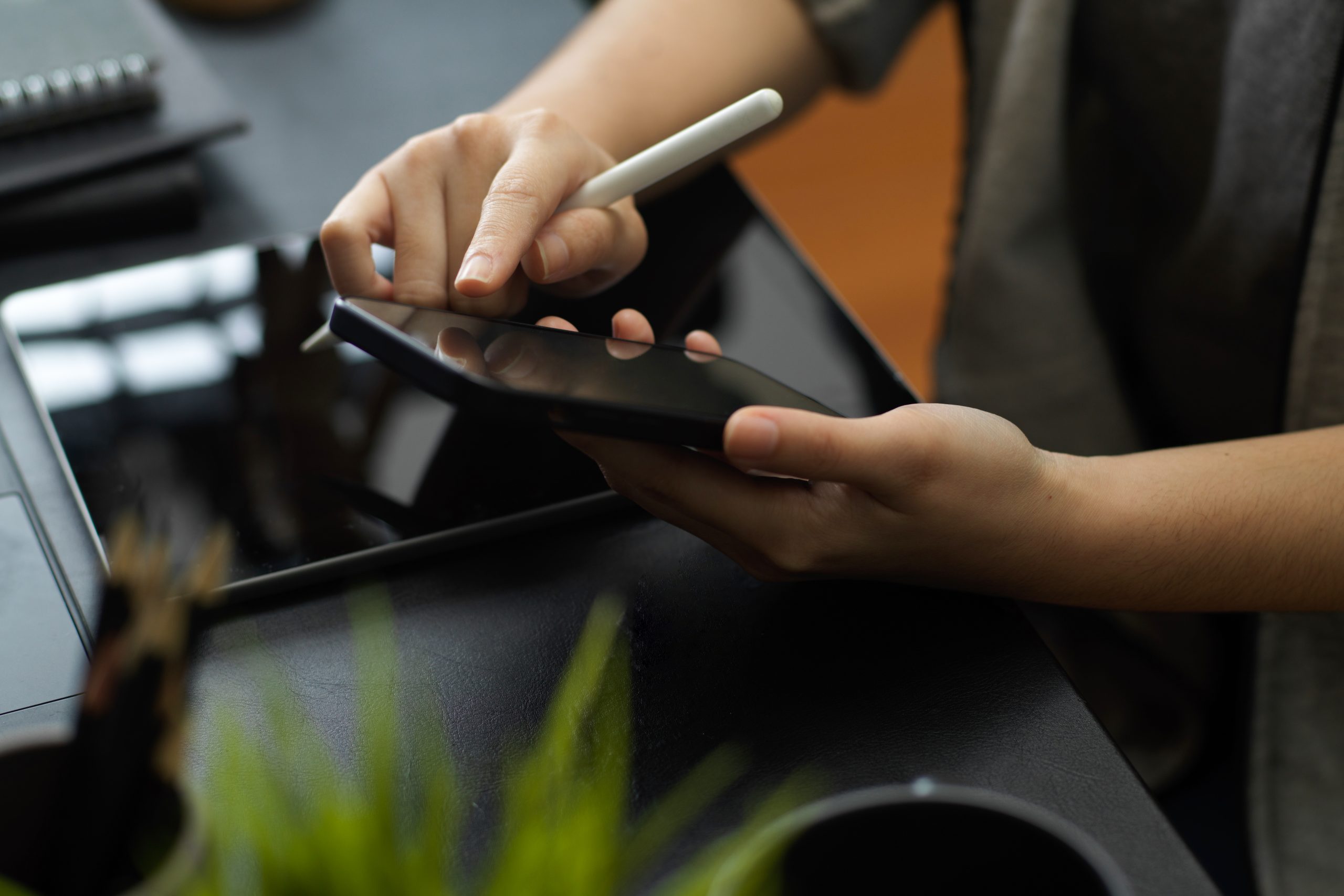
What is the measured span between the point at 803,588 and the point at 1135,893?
0.48ft

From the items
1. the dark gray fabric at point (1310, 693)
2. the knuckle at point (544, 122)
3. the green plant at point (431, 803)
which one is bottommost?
the dark gray fabric at point (1310, 693)

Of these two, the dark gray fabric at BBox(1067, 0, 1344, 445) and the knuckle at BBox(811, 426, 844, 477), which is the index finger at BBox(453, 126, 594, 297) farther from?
the dark gray fabric at BBox(1067, 0, 1344, 445)

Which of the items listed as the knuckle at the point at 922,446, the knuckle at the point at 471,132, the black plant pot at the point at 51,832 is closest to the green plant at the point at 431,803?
the black plant pot at the point at 51,832

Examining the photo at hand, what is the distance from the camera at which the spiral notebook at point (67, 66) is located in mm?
572

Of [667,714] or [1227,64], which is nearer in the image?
[667,714]

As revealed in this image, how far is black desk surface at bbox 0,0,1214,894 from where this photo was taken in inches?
13.2

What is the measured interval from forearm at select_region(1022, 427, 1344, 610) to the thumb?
0.09m

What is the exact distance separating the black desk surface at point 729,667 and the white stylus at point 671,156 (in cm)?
14

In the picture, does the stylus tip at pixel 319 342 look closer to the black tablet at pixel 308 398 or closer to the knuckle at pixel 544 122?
the black tablet at pixel 308 398

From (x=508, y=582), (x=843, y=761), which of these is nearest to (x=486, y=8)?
(x=508, y=582)

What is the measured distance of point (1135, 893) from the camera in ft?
0.98

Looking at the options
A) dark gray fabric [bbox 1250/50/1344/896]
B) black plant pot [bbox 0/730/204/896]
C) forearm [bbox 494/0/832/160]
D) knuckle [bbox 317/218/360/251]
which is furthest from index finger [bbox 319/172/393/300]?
dark gray fabric [bbox 1250/50/1344/896]

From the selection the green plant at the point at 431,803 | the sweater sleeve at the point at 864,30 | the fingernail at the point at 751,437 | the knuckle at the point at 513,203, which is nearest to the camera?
the green plant at the point at 431,803

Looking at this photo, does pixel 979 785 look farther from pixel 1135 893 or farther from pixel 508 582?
pixel 508 582
